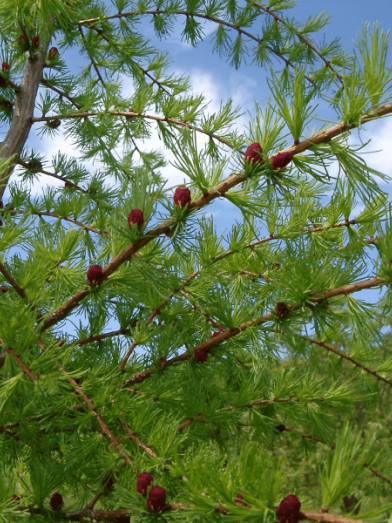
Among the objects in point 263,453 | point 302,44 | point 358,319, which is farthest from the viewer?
point 302,44

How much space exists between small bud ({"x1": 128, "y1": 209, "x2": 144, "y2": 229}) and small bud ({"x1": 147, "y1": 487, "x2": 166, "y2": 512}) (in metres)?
0.30

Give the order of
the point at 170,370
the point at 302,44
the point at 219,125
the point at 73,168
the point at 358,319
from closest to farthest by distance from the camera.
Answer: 1. the point at 358,319
2. the point at 170,370
3. the point at 219,125
4. the point at 73,168
5. the point at 302,44

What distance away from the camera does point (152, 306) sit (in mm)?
875

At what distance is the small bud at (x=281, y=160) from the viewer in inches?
21.4

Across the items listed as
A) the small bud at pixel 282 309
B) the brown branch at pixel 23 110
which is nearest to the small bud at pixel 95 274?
the small bud at pixel 282 309

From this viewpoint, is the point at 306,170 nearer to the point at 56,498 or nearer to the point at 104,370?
the point at 104,370

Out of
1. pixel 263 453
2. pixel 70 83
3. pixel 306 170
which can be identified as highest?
pixel 70 83

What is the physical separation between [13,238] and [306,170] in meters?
0.41

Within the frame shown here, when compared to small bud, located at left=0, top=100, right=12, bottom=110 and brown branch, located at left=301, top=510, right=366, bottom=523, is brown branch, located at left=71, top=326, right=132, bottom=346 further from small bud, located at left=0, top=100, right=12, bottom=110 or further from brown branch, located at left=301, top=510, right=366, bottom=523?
small bud, located at left=0, top=100, right=12, bottom=110

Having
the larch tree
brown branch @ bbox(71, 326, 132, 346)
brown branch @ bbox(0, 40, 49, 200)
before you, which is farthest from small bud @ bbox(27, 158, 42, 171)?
brown branch @ bbox(71, 326, 132, 346)

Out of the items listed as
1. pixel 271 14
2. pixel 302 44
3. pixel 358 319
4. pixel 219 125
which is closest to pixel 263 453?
pixel 358 319

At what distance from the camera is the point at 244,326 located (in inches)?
30.4

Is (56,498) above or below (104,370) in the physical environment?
below

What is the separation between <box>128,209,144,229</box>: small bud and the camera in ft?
1.92
